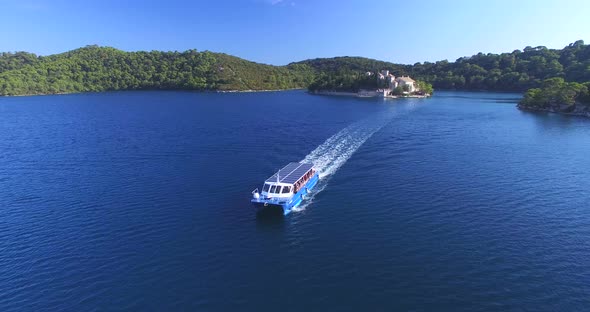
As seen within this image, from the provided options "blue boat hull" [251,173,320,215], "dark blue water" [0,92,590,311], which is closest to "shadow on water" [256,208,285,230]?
"dark blue water" [0,92,590,311]

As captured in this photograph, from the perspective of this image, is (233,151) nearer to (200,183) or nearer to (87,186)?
(200,183)

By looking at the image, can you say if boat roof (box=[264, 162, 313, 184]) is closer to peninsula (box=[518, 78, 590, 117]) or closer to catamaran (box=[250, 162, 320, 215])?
catamaran (box=[250, 162, 320, 215])

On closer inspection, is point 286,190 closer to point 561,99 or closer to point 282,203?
point 282,203

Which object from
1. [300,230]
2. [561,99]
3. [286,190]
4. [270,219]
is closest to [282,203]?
[270,219]

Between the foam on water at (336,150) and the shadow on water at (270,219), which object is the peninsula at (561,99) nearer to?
the foam on water at (336,150)

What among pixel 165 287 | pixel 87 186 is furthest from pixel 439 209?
pixel 87 186

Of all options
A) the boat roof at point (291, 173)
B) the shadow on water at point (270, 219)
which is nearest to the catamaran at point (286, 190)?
the boat roof at point (291, 173)

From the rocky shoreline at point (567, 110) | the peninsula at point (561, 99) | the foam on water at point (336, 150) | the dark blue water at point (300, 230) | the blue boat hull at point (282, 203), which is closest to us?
the dark blue water at point (300, 230)

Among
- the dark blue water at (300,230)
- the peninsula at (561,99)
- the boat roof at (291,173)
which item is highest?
the peninsula at (561,99)
